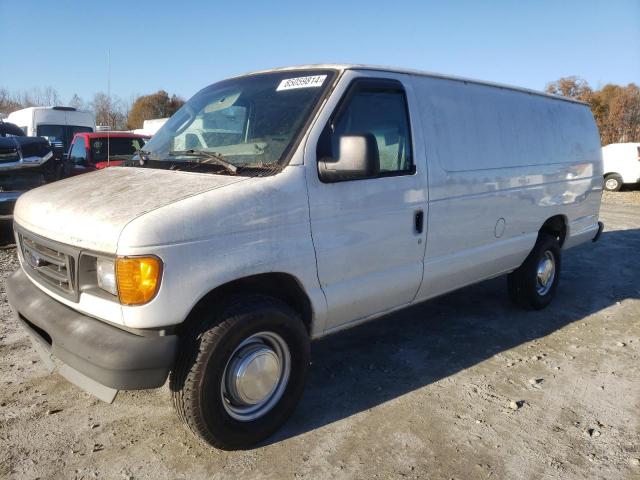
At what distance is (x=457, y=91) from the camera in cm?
396

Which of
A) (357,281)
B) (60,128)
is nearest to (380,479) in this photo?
(357,281)

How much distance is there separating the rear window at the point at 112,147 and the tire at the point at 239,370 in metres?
7.90

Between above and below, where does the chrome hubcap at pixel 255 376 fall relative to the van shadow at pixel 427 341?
above

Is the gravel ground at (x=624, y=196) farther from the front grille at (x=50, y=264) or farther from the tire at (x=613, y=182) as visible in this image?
the front grille at (x=50, y=264)

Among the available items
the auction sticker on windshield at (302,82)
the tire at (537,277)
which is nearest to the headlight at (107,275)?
the auction sticker on windshield at (302,82)

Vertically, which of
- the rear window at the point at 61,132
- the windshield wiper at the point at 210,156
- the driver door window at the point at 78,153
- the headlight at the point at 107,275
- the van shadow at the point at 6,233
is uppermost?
the windshield wiper at the point at 210,156

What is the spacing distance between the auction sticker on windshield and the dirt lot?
2058 millimetres

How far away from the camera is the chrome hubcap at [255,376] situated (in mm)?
2682

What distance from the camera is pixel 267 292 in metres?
2.88

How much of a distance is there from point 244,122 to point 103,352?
1674 mm

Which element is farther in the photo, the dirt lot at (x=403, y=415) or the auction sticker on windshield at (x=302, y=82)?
the auction sticker on windshield at (x=302, y=82)

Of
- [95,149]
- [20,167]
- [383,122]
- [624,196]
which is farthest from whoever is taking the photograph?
[624,196]

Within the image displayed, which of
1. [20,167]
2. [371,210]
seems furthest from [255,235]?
[20,167]

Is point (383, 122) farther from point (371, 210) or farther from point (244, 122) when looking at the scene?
point (244, 122)
